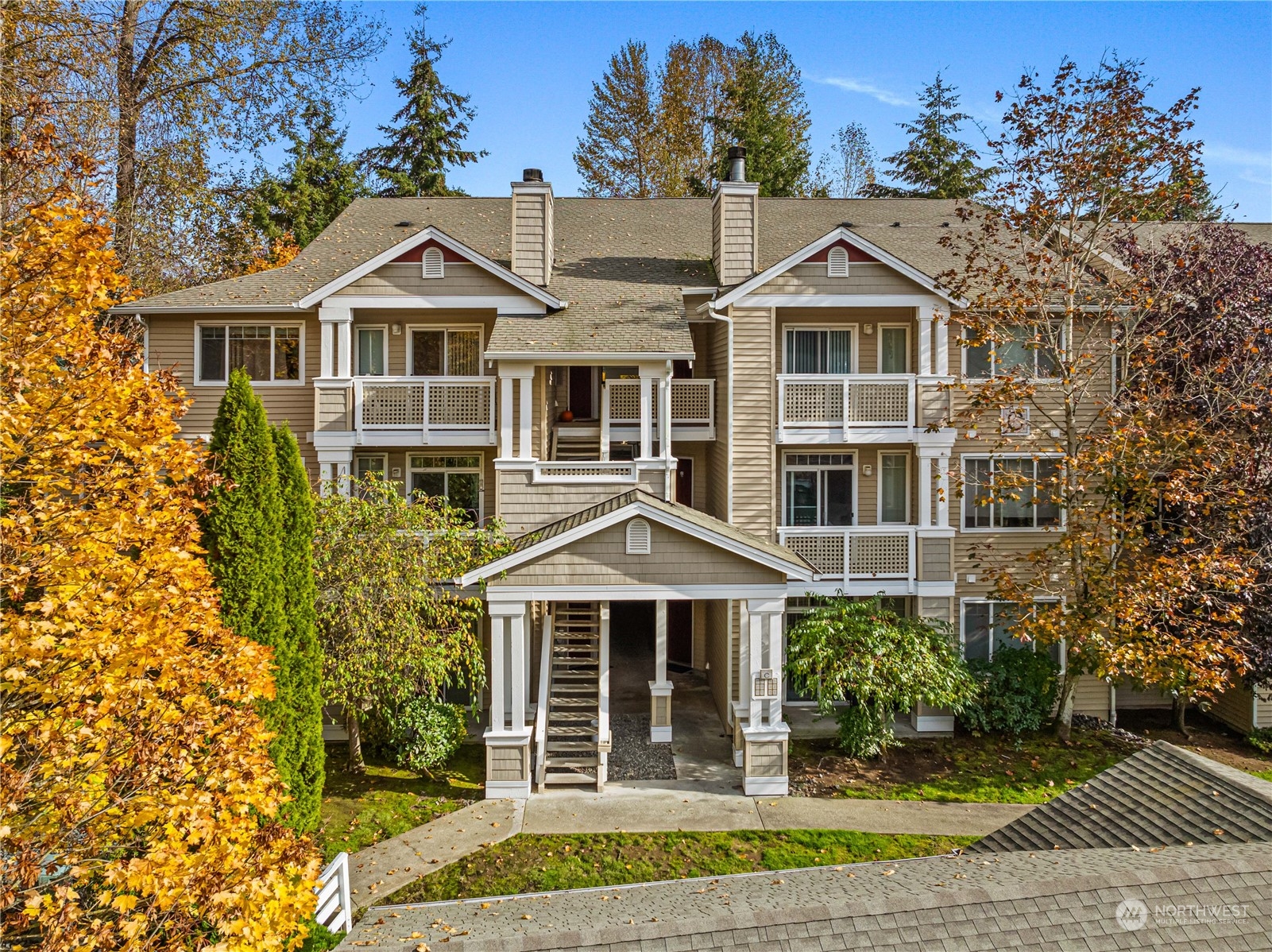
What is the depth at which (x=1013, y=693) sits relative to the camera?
48.5 feet

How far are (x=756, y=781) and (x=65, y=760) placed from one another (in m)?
10.0

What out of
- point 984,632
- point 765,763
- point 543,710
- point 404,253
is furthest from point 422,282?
point 984,632

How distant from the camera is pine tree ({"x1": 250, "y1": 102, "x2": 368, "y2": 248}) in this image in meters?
29.6

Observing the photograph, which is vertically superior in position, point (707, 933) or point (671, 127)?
point (671, 127)

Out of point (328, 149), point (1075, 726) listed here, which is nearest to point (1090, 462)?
point (1075, 726)

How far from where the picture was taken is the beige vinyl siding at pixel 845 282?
15406mm

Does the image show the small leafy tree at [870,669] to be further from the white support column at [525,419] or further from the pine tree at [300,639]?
the pine tree at [300,639]

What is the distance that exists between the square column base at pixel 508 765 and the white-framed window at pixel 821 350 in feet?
32.0

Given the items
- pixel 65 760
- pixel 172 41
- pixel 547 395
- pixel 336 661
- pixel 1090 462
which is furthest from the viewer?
pixel 172 41

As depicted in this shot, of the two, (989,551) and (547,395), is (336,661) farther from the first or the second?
(989,551)

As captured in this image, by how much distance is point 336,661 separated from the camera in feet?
39.6

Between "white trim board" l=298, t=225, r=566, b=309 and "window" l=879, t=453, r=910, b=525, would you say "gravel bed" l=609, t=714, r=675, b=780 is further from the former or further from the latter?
"white trim board" l=298, t=225, r=566, b=309

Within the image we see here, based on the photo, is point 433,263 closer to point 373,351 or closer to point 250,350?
point 373,351

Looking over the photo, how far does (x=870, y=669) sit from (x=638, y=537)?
4.95 m
